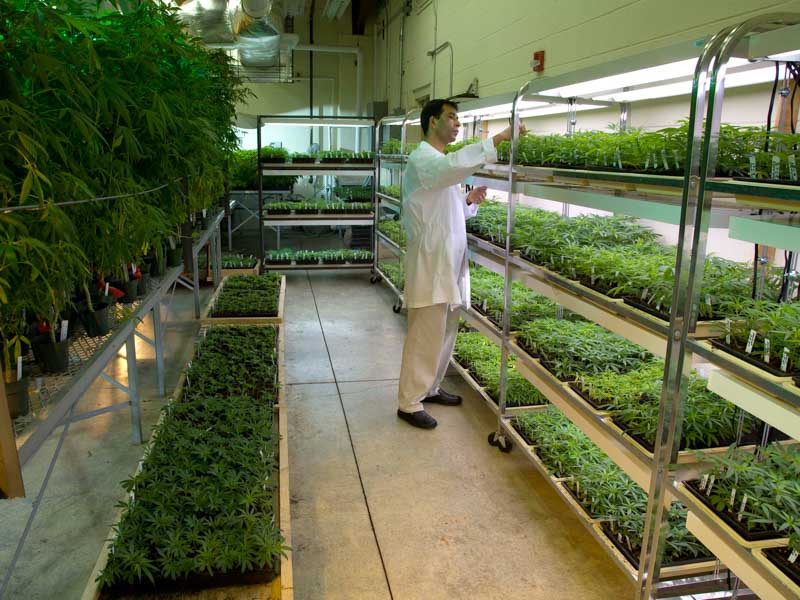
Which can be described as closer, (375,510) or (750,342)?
(750,342)

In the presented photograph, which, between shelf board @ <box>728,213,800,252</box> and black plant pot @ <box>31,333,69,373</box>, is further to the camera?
black plant pot @ <box>31,333,69,373</box>

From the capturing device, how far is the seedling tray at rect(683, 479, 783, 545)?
166 cm

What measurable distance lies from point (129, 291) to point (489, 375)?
2.18m

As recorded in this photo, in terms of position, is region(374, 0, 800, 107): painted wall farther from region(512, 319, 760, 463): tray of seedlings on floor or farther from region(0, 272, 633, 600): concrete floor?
region(0, 272, 633, 600): concrete floor

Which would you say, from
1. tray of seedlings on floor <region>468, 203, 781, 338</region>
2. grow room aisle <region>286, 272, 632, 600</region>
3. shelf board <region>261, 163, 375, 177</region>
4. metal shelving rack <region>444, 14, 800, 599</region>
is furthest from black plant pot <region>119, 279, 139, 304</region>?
shelf board <region>261, 163, 375, 177</region>

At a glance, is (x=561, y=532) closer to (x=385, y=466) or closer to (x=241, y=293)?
(x=385, y=466)

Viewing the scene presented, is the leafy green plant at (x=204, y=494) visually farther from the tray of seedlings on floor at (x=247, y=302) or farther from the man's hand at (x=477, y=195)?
the man's hand at (x=477, y=195)

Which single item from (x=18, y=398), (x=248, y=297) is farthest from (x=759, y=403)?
(x=248, y=297)

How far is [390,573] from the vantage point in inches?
97.4

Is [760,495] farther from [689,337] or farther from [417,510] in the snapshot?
[417,510]

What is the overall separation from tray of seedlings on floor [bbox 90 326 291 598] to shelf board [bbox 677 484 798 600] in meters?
1.31

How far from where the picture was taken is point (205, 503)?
213 cm

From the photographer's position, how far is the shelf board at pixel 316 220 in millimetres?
7305

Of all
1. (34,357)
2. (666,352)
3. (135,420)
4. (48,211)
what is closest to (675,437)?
(666,352)
